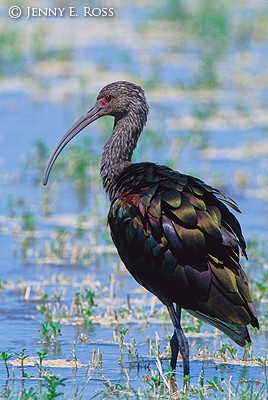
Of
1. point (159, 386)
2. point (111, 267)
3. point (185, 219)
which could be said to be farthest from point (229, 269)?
point (111, 267)

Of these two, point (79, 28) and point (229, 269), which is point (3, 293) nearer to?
point (229, 269)

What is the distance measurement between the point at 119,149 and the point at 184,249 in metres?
1.29

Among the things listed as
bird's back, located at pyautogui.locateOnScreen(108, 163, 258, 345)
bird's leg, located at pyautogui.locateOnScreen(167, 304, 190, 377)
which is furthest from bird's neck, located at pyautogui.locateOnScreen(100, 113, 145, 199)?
bird's leg, located at pyautogui.locateOnScreen(167, 304, 190, 377)

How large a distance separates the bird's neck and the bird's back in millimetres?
620

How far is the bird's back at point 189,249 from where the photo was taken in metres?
6.25

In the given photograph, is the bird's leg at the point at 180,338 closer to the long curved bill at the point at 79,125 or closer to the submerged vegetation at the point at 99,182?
the submerged vegetation at the point at 99,182

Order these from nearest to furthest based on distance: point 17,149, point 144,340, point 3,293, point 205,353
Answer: point 205,353
point 144,340
point 3,293
point 17,149

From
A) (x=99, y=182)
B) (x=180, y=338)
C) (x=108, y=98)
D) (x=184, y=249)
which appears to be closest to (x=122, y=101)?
(x=108, y=98)

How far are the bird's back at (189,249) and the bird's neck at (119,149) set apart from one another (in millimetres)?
620

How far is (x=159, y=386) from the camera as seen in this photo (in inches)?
239

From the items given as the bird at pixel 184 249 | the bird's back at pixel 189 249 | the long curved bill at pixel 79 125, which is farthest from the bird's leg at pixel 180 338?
the long curved bill at pixel 79 125

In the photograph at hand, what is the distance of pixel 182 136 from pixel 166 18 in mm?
9054

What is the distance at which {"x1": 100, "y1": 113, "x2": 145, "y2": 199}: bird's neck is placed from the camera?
720cm

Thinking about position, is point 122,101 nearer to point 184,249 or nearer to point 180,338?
point 184,249
